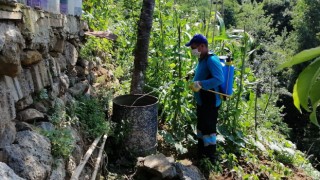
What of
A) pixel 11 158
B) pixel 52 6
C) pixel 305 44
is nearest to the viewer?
pixel 11 158

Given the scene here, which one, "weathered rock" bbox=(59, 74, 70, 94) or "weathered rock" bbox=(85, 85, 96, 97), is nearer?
"weathered rock" bbox=(59, 74, 70, 94)

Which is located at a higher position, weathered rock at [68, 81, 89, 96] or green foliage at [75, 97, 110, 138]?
weathered rock at [68, 81, 89, 96]

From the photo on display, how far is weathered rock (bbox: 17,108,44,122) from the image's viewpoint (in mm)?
2396

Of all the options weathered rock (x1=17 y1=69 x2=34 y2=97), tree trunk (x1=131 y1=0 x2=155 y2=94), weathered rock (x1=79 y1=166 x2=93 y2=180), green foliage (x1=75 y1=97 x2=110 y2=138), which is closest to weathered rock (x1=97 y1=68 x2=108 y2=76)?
tree trunk (x1=131 y1=0 x2=155 y2=94)

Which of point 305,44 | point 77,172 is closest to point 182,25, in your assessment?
point 77,172

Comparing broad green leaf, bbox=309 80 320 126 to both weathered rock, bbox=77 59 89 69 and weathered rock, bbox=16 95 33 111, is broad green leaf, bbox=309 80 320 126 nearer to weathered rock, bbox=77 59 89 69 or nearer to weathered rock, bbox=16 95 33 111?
weathered rock, bbox=16 95 33 111

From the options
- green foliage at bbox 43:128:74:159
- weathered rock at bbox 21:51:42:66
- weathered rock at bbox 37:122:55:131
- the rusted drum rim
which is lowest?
the rusted drum rim

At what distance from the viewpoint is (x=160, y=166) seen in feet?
12.5

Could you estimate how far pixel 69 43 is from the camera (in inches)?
148

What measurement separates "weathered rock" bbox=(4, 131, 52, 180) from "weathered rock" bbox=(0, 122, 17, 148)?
30 millimetres

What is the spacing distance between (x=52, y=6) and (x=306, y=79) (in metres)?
2.93

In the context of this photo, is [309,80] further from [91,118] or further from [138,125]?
[138,125]

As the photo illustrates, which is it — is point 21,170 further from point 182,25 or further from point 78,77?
point 182,25

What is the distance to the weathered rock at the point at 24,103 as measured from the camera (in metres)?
2.35
